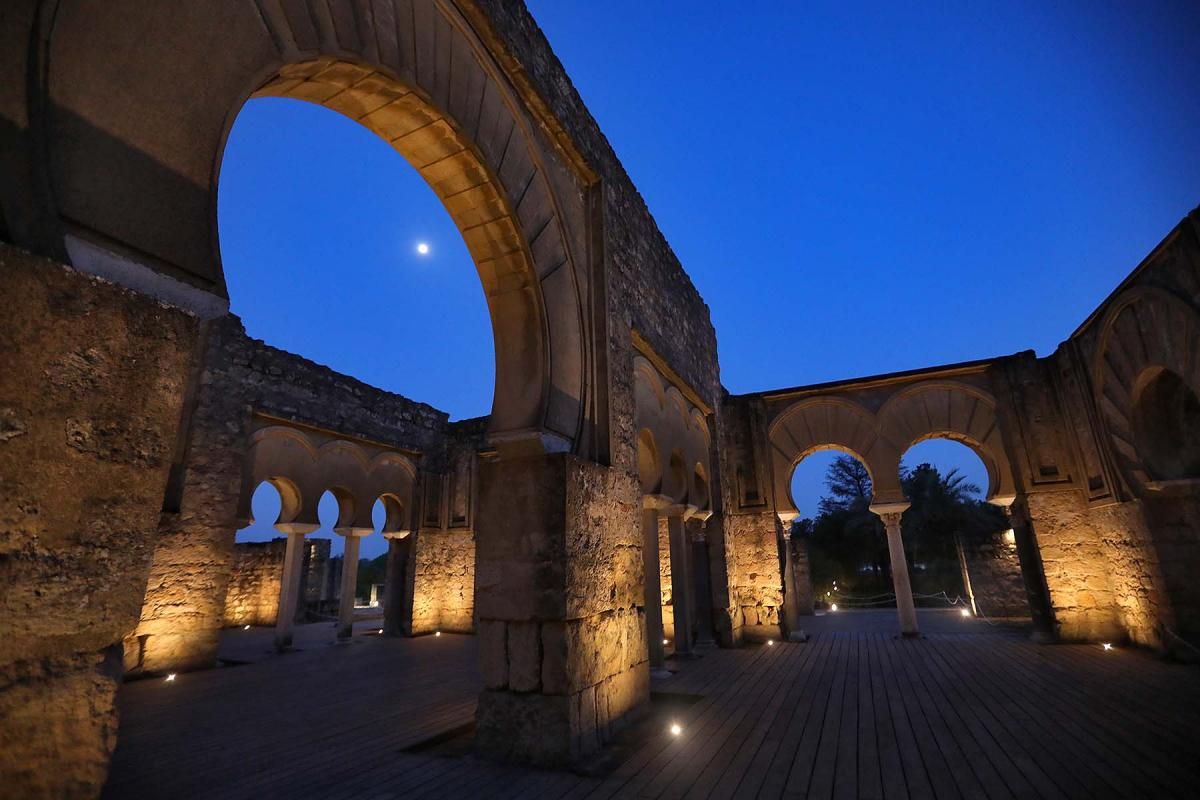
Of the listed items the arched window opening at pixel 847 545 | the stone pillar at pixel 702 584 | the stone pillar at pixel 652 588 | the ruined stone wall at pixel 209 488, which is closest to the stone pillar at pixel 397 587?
the ruined stone wall at pixel 209 488

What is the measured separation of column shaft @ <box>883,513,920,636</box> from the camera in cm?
896

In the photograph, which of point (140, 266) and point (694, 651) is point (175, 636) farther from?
point (140, 266)

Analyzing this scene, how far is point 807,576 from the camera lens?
14898 millimetres

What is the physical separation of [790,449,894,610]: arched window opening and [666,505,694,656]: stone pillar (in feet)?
42.2

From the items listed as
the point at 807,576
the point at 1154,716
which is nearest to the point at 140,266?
the point at 1154,716

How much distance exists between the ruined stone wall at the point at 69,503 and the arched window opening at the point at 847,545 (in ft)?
66.6

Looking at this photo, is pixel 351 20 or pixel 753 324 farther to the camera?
pixel 753 324

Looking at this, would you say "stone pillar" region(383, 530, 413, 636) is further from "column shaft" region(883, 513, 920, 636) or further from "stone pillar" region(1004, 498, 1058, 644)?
"stone pillar" region(1004, 498, 1058, 644)

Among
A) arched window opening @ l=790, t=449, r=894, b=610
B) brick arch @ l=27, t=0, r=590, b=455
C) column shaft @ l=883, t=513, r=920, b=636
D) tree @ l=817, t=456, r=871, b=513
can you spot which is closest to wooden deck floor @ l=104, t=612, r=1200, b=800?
column shaft @ l=883, t=513, r=920, b=636

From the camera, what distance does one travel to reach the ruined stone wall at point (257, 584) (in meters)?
12.9

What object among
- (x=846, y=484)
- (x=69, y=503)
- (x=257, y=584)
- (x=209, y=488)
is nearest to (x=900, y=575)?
(x=69, y=503)

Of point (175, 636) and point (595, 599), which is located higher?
point (595, 599)

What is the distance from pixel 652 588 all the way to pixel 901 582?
5.27 m

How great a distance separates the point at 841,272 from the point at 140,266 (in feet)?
595
